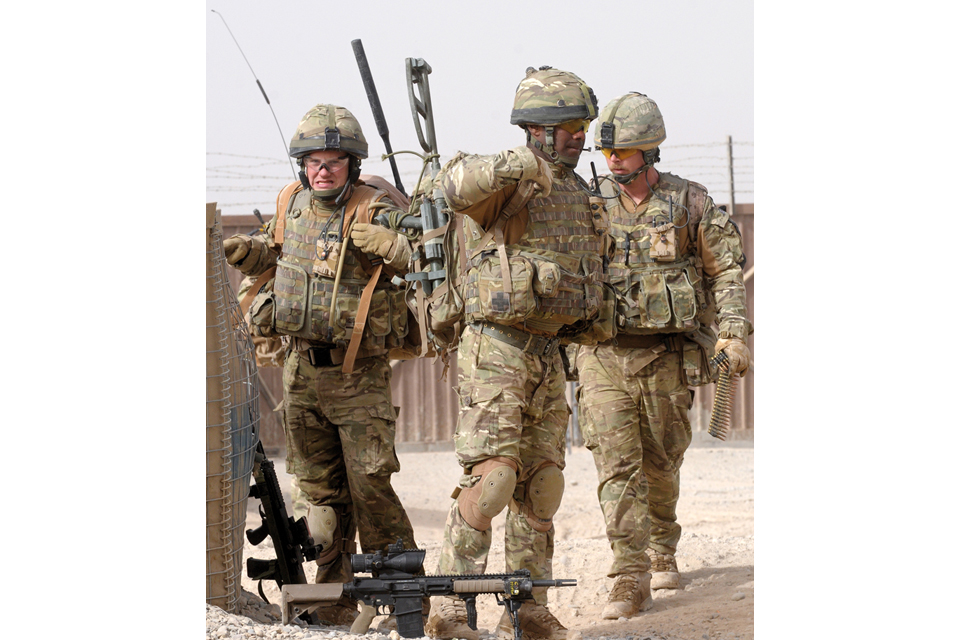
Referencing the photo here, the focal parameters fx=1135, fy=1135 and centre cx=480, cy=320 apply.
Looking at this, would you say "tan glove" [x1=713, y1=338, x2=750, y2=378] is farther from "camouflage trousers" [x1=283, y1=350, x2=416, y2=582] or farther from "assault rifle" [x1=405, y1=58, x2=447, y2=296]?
"camouflage trousers" [x1=283, y1=350, x2=416, y2=582]

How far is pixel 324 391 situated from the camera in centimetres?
563

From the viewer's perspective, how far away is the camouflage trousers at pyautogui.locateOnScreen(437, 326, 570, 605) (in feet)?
15.5

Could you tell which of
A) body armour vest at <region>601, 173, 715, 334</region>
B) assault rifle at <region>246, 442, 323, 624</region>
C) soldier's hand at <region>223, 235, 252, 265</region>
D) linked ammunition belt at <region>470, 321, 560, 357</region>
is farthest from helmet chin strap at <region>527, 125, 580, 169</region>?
assault rifle at <region>246, 442, 323, 624</region>

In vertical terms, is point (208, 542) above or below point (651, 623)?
above

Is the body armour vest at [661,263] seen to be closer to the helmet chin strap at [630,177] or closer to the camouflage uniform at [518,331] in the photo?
the helmet chin strap at [630,177]

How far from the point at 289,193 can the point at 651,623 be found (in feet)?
9.49

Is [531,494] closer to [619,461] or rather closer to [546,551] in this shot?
[546,551]

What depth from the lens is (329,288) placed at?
18.3 ft

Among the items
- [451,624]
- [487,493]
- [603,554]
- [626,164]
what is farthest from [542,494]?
[603,554]

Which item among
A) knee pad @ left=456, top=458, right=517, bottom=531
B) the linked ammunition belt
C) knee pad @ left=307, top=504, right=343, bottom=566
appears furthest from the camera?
knee pad @ left=307, top=504, right=343, bottom=566

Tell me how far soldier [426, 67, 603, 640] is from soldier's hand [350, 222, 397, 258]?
52 cm

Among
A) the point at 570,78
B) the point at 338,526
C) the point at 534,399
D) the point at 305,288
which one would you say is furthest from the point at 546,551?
the point at 570,78

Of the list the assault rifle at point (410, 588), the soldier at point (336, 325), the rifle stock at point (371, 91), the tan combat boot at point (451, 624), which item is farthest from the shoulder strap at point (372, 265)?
the tan combat boot at point (451, 624)

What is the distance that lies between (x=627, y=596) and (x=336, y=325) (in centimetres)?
208
